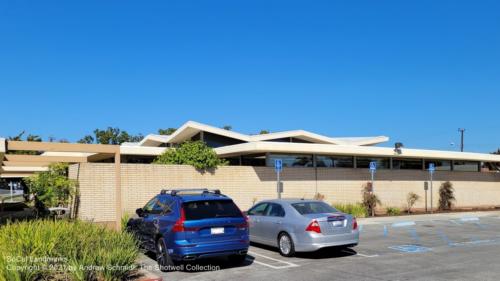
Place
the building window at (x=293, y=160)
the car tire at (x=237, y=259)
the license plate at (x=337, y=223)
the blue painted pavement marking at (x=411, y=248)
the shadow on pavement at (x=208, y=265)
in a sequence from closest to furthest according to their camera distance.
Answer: the shadow on pavement at (x=208, y=265), the car tire at (x=237, y=259), the license plate at (x=337, y=223), the blue painted pavement marking at (x=411, y=248), the building window at (x=293, y=160)

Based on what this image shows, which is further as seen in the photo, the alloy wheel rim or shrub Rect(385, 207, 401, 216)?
shrub Rect(385, 207, 401, 216)

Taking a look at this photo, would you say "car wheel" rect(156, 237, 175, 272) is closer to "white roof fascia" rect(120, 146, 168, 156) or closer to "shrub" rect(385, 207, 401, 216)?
"white roof fascia" rect(120, 146, 168, 156)

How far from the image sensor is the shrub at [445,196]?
3081cm

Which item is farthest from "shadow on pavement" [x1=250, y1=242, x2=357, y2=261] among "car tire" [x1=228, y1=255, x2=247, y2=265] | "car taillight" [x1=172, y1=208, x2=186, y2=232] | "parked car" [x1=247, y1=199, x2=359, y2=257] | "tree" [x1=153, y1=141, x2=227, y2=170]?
"tree" [x1=153, y1=141, x2=227, y2=170]

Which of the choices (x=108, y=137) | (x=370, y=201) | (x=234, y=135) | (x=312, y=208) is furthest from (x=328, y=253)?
(x=108, y=137)

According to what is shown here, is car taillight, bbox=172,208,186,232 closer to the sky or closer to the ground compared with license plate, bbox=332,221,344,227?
closer to the sky

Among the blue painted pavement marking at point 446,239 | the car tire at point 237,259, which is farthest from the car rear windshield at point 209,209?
the blue painted pavement marking at point 446,239

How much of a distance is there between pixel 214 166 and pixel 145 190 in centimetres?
336

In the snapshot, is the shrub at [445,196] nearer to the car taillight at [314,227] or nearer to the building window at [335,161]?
the building window at [335,161]

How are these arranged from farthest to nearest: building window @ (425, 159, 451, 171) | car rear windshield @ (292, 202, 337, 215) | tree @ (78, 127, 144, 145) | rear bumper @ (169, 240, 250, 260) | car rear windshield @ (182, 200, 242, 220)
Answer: tree @ (78, 127, 144, 145) → building window @ (425, 159, 451, 171) → car rear windshield @ (292, 202, 337, 215) → car rear windshield @ (182, 200, 242, 220) → rear bumper @ (169, 240, 250, 260)

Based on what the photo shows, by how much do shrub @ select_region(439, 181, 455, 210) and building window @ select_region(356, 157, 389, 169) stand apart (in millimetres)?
4628

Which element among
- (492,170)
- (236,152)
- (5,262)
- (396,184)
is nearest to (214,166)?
(236,152)

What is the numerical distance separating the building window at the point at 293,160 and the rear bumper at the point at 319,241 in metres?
12.2

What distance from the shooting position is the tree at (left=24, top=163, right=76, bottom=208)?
772 inches
